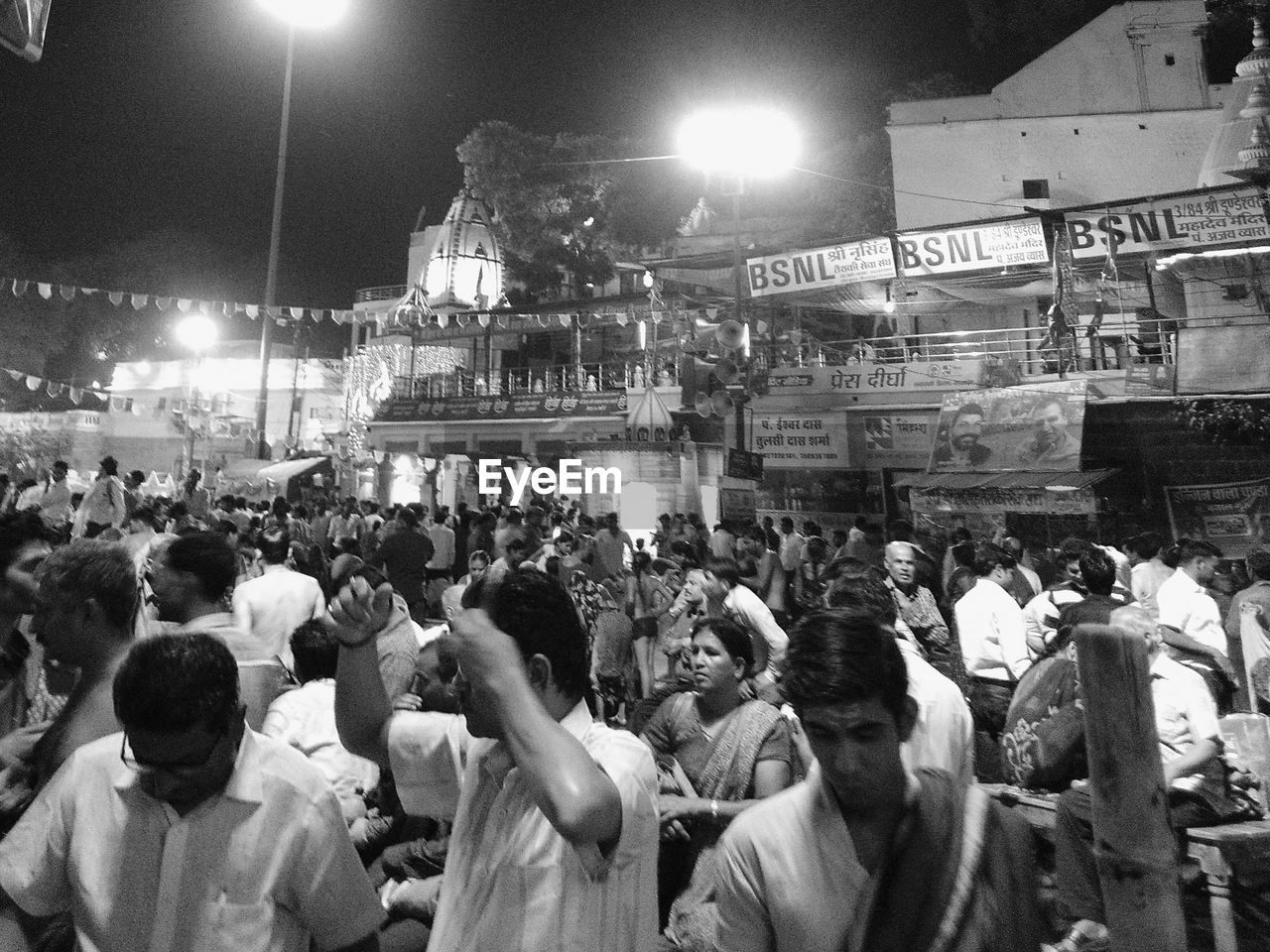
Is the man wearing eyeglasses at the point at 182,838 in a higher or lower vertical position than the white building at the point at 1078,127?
lower

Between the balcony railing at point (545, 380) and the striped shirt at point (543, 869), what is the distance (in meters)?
24.1

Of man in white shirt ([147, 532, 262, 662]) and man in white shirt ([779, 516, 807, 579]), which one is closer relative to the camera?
man in white shirt ([147, 532, 262, 662])

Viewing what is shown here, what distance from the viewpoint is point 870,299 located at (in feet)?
61.9

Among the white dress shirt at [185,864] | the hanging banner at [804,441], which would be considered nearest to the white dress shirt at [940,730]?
the white dress shirt at [185,864]

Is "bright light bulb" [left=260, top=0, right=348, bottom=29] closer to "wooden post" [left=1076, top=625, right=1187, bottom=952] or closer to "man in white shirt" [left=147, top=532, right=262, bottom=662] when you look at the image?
"man in white shirt" [left=147, top=532, right=262, bottom=662]

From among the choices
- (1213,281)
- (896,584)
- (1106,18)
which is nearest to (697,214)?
(1106,18)

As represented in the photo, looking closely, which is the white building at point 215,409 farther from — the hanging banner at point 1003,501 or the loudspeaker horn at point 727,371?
the hanging banner at point 1003,501

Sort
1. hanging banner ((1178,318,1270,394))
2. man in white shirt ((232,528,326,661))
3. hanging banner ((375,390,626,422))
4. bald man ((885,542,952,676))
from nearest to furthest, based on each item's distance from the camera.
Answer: man in white shirt ((232,528,326,661)) < bald man ((885,542,952,676)) < hanging banner ((1178,318,1270,394)) < hanging banner ((375,390,626,422))

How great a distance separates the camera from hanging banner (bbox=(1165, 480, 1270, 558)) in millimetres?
13203

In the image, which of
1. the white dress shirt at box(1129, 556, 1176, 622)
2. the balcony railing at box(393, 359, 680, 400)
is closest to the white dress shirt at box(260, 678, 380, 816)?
the white dress shirt at box(1129, 556, 1176, 622)

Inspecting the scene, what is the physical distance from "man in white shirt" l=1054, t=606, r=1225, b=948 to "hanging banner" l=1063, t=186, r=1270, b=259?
13434 millimetres

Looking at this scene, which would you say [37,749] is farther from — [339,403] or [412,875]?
[339,403]

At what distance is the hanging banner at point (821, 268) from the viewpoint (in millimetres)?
16562

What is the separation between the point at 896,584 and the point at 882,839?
4320mm
